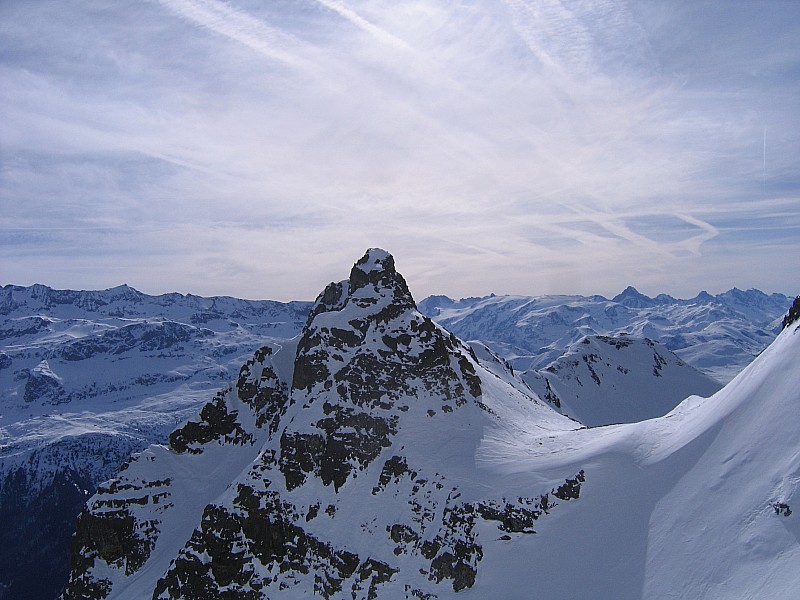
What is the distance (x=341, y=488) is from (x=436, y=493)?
45.7 feet

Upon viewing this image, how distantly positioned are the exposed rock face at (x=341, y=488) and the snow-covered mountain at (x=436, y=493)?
27 cm

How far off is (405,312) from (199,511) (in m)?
52.8

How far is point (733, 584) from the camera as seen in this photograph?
38656 millimetres

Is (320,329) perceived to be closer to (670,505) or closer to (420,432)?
(420,432)

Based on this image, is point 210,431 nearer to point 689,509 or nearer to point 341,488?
point 341,488

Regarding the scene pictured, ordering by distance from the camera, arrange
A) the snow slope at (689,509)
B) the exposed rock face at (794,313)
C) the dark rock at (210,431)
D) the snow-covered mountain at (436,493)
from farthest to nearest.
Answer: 1. the dark rock at (210,431)
2. the exposed rock face at (794,313)
3. the snow-covered mountain at (436,493)
4. the snow slope at (689,509)

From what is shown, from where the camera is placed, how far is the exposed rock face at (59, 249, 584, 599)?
63.5 metres

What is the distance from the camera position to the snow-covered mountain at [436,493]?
152 feet

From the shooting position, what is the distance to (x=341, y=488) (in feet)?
238

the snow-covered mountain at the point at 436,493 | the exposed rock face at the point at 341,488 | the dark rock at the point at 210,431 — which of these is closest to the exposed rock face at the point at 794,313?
the snow-covered mountain at the point at 436,493

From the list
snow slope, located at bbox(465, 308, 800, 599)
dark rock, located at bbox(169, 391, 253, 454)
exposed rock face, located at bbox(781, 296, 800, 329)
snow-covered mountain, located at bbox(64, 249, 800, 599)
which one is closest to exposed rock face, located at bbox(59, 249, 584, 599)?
snow-covered mountain, located at bbox(64, 249, 800, 599)

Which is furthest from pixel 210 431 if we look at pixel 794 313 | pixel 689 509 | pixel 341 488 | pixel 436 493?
pixel 794 313

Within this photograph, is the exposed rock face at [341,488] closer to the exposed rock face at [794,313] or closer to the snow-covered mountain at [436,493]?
the snow-covered mountain at [436,493]

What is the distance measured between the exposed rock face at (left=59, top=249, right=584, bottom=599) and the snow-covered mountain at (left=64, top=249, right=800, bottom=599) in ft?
0.87
